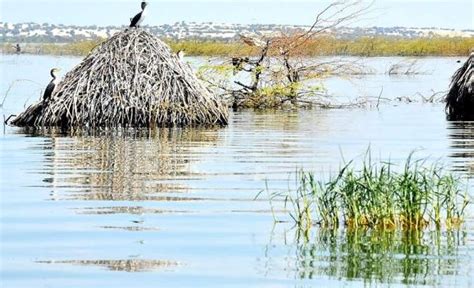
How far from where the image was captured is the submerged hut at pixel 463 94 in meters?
39.9

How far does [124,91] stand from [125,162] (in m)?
7.63

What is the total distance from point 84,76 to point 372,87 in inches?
1219

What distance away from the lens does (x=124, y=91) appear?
3319cm

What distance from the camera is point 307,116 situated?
4056cm

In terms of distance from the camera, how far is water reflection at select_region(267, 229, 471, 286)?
14383 millimetres

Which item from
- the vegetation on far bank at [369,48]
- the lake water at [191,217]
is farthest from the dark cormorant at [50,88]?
the vegetation on far bank at [369,48]

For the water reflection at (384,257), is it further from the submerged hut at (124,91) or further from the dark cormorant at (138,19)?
the dark cormorant at (138,19)

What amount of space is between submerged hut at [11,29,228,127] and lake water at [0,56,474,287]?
77cm

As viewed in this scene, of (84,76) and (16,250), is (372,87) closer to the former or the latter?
(84,76)

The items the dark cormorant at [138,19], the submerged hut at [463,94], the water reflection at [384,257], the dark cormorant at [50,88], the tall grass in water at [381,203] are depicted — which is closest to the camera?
the water reflection at [384,257]

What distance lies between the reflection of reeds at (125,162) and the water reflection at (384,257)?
4.20 meters

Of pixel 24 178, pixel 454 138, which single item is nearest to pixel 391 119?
pixel 454 138

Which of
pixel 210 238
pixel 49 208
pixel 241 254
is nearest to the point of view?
pixel 241 254

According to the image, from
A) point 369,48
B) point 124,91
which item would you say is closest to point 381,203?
point 124,91
